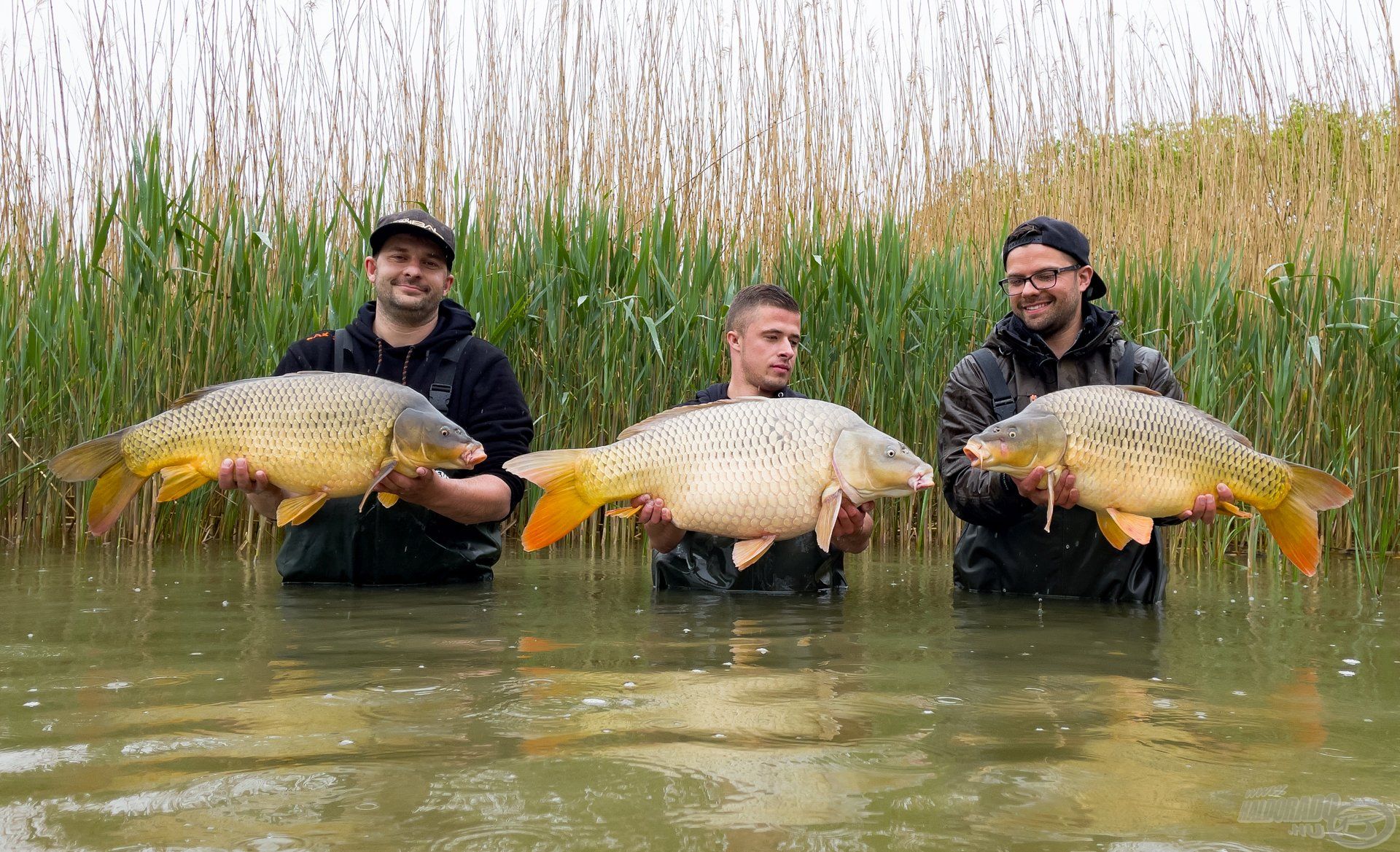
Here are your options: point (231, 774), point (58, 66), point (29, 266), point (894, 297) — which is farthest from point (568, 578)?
point (58, 66)

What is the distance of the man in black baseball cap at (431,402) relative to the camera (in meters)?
3.91

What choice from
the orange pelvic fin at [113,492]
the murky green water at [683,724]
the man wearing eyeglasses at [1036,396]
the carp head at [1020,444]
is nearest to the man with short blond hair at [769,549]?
the murky green water at [683,724]

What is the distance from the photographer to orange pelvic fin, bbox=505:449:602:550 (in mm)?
3160

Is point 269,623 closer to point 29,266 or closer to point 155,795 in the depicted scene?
point 155,795

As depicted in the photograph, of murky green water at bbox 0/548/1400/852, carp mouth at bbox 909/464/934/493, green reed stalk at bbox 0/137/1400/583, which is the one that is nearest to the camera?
murky green water at bbox 0/548/1400/852

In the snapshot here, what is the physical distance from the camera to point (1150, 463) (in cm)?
329

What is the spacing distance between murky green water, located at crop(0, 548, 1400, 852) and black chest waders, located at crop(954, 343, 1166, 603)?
0.64ft

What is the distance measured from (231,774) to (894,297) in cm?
435

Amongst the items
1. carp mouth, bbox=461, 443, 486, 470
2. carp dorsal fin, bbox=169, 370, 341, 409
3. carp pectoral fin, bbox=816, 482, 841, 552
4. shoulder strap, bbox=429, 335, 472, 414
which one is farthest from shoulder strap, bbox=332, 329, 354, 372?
carp pectoral fin, bbox=816, 482, 841, 552

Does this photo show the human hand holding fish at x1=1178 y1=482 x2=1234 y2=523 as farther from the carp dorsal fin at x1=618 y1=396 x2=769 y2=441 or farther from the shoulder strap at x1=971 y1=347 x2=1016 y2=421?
the carp dorsal fin at x1=618 y1=396 x2=769 y2=441

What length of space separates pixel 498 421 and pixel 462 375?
0.20 m

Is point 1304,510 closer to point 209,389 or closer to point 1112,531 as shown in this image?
point 1112,531

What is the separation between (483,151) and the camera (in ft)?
20.9

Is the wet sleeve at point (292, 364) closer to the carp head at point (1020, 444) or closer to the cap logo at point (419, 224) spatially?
the cap logo at point (419, 224)
